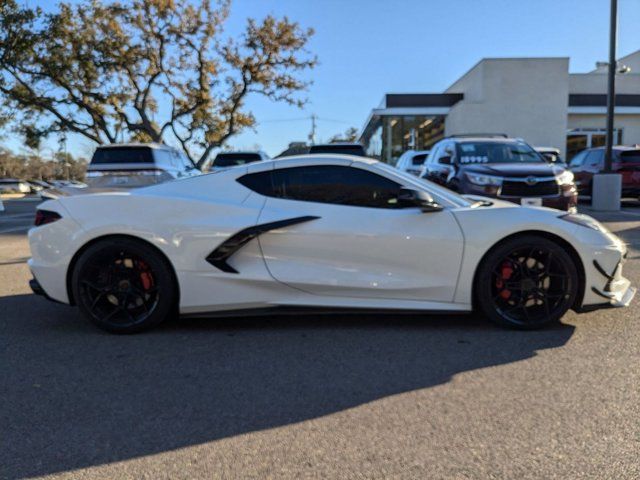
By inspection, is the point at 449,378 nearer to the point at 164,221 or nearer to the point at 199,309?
the point at 199,309

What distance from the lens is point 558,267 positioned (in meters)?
4.30

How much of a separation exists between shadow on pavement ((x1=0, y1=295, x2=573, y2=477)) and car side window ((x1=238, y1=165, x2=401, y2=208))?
1039mm

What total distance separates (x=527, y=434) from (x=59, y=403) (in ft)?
8.43

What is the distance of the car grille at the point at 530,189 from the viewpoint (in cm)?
820

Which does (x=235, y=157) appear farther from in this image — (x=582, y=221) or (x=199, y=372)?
(x=199, y=372)

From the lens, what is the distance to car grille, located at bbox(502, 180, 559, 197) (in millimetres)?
8195

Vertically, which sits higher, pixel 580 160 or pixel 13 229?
pixel 580 160

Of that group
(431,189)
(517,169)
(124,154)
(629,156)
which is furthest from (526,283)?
(629,156)

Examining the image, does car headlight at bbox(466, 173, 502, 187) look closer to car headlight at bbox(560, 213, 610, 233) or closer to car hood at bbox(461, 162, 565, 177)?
car hood at bbox(461, 162, 565, 177)

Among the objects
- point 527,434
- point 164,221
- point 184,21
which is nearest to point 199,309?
point 164,221

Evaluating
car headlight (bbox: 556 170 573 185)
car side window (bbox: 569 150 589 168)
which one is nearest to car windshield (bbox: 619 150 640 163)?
car side window (bbox: 569 150 589 168)

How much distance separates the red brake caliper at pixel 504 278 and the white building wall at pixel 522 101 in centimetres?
2622

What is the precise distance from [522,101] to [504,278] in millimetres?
28459

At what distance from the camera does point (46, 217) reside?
4.48m
